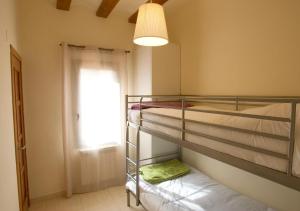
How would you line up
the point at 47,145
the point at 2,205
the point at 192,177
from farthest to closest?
the point at 47,145, the point at 192,177, the point at 2,205

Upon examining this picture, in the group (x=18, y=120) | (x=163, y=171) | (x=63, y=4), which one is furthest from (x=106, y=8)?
(x=163, y=171)

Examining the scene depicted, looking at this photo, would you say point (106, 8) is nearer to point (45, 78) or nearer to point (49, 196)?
point (45, 78)

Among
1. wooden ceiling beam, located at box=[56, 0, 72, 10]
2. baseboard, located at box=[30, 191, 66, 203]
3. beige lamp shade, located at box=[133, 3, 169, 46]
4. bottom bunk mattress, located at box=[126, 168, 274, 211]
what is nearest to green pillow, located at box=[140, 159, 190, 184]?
bottom bunk mattress, located at box=[126, 168, 274, 211]

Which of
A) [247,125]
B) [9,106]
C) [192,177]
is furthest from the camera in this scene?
[192,177]

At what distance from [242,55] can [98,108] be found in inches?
85.3

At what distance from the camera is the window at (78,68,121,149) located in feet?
9.94

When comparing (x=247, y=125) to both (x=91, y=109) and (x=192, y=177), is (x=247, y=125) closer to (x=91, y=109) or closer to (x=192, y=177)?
(x=192, y=177)

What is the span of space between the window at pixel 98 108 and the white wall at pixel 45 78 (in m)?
0.35

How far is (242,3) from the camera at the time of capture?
84.3 inches

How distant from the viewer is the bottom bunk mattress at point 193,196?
6.29ft

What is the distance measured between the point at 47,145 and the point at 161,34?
94.2 inches

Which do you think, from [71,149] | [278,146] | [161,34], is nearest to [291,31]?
[161,34]

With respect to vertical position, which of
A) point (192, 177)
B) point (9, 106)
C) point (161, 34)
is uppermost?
point (161, 34)

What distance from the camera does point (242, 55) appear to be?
2.17 meters
